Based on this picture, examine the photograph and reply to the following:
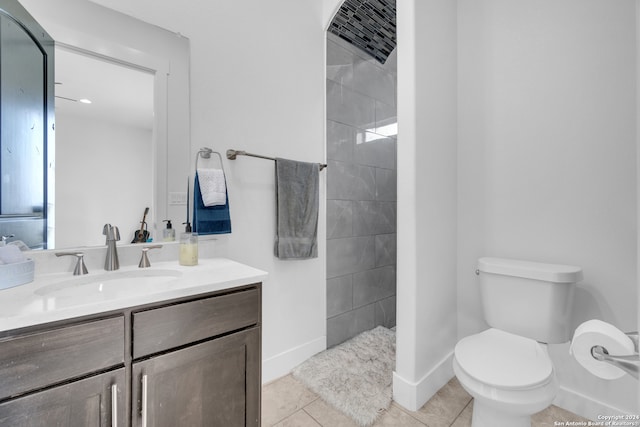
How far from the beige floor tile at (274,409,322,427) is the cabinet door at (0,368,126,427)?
2.86ft

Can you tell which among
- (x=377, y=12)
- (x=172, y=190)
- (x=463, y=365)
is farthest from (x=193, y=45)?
(x=463, y=365)

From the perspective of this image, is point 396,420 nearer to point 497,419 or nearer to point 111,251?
point 497,419

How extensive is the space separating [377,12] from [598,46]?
138 cm

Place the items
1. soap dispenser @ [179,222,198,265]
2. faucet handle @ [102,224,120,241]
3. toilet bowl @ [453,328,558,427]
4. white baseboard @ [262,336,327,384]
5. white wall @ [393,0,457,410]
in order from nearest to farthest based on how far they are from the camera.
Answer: toilet bowl @ [453,328,558,427] < faucet handle @ [102,224,120,241] < soap dispenser @ [179,222,198,265] < white wall @ [393,0,457,410] < white baseboard @ [262,336,327,384]

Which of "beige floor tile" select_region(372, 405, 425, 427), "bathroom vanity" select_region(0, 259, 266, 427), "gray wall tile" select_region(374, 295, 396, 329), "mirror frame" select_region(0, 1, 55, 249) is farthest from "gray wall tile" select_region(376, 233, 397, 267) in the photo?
"mirror frame" select_region(0, 1, 55, 249)

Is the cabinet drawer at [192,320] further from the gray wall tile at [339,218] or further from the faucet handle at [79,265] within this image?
the gray wall tile at [339,218]

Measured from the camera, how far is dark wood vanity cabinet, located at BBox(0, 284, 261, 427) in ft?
2.32

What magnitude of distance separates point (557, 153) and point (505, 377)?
1230 mm

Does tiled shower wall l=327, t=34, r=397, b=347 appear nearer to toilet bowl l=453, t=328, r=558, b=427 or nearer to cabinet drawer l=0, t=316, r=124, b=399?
toilet bowl l=453, t=328, r=558, b=427

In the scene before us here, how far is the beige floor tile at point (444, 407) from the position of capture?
4.85 feet

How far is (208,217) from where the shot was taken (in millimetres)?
1456

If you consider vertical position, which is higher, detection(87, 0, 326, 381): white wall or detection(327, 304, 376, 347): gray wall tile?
detection(87, 0, 326, 381): white wall

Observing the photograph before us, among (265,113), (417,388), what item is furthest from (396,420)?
(265,113)

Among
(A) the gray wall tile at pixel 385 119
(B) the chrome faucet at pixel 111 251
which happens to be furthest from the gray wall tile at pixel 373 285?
(B) the chrome faucet at pixel 111 251
